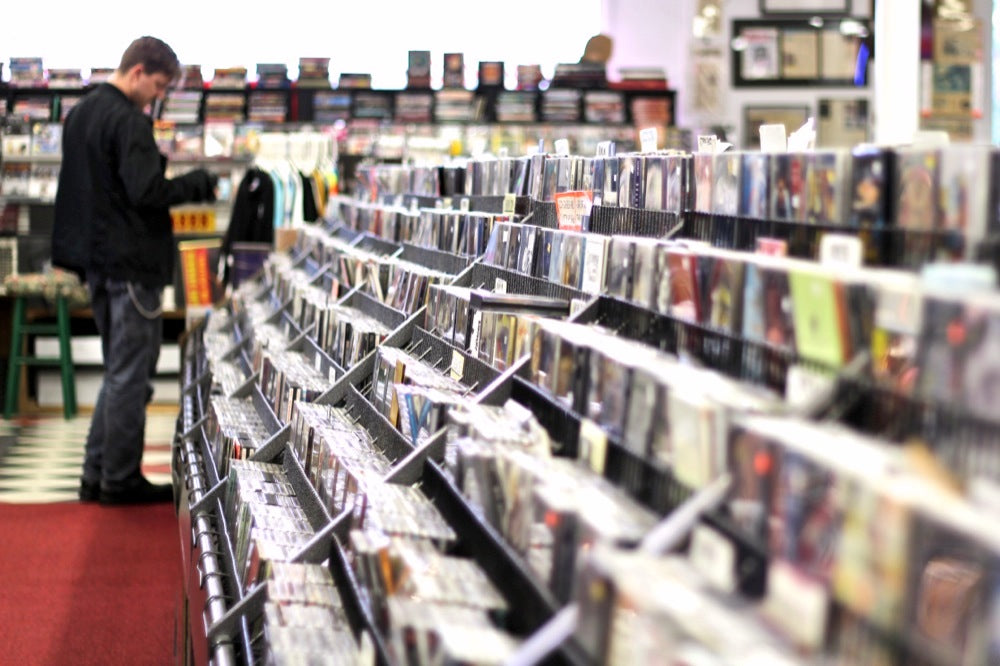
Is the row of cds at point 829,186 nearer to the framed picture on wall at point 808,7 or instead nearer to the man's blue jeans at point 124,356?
the man's blue jeans at point 124,356

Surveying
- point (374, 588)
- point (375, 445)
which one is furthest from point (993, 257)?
point (375, 445)

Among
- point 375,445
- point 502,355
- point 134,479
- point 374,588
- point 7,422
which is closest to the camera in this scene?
point 374,588

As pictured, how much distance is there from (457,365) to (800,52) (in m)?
10.0

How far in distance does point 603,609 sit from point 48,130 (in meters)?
9.63

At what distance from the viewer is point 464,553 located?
6.47 feet

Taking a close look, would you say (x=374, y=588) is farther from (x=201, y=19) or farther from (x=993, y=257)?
(x=201, y=19)

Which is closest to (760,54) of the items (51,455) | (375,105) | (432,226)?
(375,105)

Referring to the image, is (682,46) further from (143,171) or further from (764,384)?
(764,384)

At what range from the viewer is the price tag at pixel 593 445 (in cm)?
175

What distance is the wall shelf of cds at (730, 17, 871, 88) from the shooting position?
11.9 metres

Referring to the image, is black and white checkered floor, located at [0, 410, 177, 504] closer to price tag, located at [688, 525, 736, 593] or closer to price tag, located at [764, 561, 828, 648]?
price tag, located at [688, 525, 736, 593]

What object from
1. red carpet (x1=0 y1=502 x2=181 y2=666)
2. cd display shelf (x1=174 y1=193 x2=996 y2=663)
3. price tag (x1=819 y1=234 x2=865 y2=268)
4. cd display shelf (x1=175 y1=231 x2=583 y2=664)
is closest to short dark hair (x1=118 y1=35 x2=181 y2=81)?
cd display shelf (x1=175 y1=231 x2=583 y2=664)

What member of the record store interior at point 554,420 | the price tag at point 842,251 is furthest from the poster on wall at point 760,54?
the price tag at point 842,251

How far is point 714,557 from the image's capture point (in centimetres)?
129
